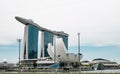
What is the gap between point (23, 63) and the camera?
17562 centimetres

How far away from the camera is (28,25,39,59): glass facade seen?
183 m

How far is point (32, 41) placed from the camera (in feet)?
610

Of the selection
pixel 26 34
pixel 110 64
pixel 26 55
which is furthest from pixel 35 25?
pixel 110 64

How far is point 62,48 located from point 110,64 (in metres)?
55.3

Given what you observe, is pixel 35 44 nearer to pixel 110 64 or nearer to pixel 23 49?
pixel 23 49

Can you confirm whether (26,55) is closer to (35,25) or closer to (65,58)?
(35,25)

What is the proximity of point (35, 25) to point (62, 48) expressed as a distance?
4206 cm

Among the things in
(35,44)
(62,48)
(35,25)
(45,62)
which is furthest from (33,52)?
(62,48)

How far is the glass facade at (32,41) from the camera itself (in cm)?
18288

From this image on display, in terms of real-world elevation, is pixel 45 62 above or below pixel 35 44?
below

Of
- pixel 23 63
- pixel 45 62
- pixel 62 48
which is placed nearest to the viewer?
pixel 62 48

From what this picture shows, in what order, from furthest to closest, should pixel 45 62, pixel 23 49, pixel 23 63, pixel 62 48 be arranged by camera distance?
pixel 23 49
pixel 23 63
pixel 45 62
pixel 62 48

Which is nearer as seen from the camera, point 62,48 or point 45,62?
point 62,48

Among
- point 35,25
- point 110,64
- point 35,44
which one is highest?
point 35,25
